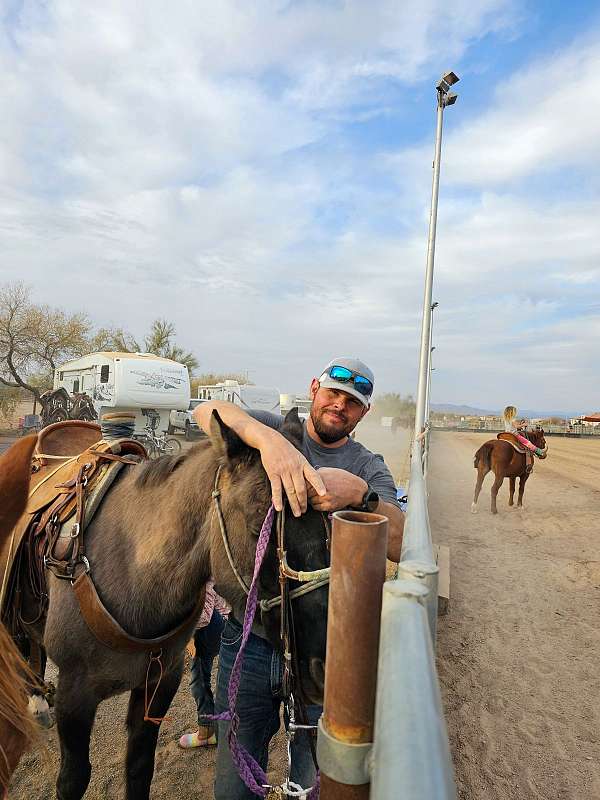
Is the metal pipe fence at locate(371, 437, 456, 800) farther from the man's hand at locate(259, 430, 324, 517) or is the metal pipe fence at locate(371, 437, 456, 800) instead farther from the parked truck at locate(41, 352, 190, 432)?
the parked truck at locate(41, 352, 190, 432)

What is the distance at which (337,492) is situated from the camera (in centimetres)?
147

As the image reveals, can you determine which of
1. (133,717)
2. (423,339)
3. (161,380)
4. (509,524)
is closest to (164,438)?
(161,380)

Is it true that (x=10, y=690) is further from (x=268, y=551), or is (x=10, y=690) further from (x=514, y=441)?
(x=514, y=441)

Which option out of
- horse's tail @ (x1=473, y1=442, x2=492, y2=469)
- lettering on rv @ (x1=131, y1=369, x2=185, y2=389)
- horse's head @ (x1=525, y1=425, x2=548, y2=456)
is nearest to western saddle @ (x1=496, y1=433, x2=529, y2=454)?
horse's tail @ (x1=473, y1=442, x2=492, y2=469)

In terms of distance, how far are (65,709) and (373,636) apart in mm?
1761

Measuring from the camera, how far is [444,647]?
182 inches

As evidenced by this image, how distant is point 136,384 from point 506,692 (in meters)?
14.6

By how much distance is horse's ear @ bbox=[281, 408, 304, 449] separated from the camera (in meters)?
1.90

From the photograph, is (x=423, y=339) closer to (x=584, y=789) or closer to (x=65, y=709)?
(x=584, y=789)

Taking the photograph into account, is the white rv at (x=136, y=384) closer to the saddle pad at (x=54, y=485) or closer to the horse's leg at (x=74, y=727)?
the saddle pad at (x=54, y=485)

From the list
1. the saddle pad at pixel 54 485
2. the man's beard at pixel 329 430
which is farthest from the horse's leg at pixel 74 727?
the man's beard at pixel 329 430

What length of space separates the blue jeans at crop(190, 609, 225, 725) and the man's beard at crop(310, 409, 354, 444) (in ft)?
4.63

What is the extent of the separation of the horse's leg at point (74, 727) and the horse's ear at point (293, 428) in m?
1.31

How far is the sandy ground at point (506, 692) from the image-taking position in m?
2.83
